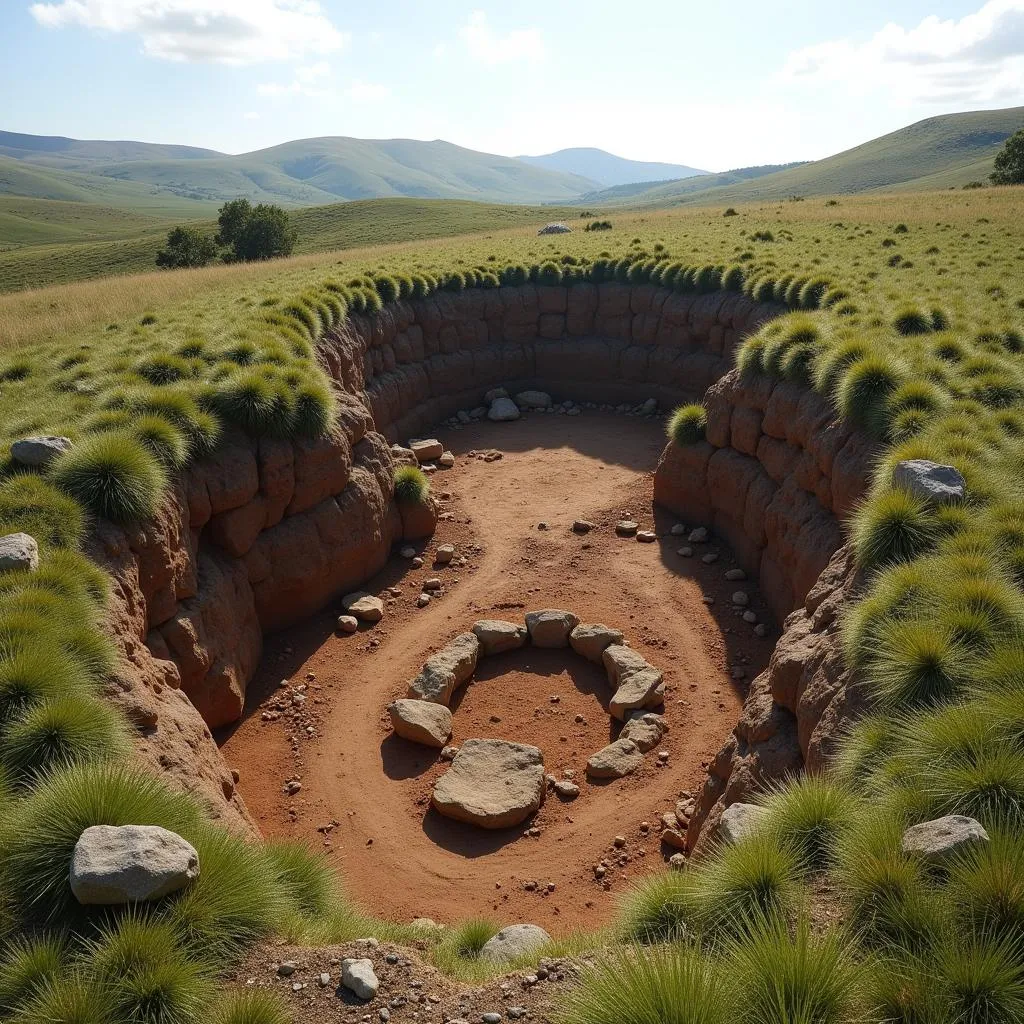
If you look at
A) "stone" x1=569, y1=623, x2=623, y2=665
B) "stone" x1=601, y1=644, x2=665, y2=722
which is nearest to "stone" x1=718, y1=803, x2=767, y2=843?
"stone" x1=601, y1=644, x2=665, y2=722

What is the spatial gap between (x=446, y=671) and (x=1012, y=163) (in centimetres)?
5947

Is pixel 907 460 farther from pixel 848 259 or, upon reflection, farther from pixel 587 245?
pixel 587 245

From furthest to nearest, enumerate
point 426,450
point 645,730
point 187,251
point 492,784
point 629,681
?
point 187,251
point 426,450
point 629,681
point 645,730
point 492,784

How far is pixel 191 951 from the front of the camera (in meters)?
5.80

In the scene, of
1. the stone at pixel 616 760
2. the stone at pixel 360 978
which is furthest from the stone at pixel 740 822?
the stone at pixel 616 760

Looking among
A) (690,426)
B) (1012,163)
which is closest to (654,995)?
(690,426)

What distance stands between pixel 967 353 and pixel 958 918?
42.6 ft

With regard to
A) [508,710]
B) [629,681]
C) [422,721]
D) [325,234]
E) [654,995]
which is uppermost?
[325,234]

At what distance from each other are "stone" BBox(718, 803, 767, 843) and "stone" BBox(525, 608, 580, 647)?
8008mm

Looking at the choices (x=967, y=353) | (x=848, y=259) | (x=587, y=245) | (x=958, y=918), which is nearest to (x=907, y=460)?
(x=967, y=353)

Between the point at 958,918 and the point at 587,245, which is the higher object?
the point at 587,245

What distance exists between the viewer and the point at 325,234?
85.1 m

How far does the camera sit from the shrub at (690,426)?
19656 mm

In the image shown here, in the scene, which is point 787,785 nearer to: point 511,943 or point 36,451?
point 511,943
